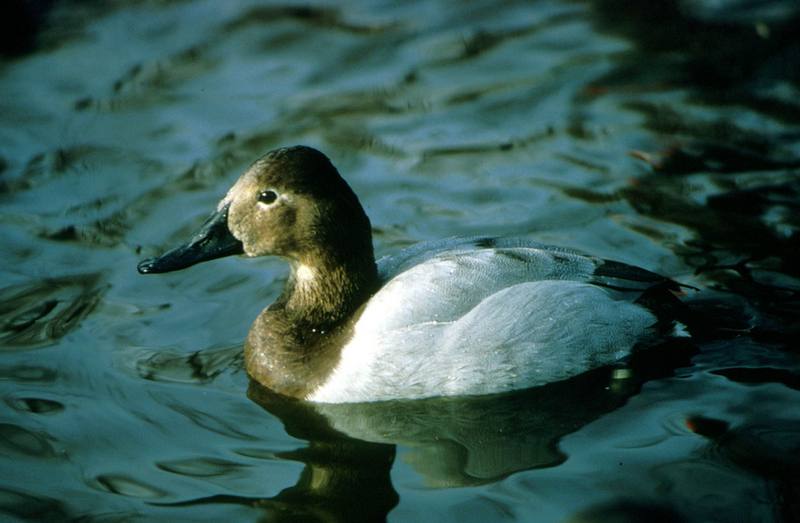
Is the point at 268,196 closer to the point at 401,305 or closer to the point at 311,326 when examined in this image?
the point at 311,326

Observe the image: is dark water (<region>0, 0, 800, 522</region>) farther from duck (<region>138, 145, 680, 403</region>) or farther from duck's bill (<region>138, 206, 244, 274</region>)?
duck's bill (<region>138, 206, 244, 274</region>)

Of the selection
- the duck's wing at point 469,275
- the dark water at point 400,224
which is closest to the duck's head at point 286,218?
the duck's wing at point 469,275

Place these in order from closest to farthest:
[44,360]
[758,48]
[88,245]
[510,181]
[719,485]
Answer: [719,485] → [44,360] → [88,245] → [510,181] → [758,48]

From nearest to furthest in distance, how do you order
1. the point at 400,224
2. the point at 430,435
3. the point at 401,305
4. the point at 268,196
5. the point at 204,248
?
1. the point at 430,435
2. the point at 401,305
3. the point at 268,196
4. the point at 204,248
5. the point at 400,224

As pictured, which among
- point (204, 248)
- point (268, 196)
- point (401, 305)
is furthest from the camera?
point (204, 248)

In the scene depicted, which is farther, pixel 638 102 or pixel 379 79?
pixel 379 79

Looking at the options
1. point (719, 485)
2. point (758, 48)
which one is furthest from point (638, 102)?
point (719, 485)

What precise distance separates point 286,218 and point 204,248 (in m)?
0.46

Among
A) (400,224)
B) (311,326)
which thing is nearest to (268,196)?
(311,326)

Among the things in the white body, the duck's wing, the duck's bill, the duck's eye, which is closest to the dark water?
the white body

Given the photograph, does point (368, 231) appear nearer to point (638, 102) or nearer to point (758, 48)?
point (638, 102)

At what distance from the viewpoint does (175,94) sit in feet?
31.9

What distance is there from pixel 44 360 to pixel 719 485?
140 inches

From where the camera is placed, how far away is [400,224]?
25.1 ft
